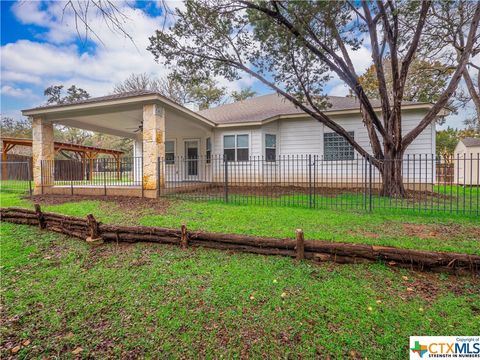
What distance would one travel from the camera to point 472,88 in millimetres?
16031

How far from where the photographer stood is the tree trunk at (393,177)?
956 centimetres

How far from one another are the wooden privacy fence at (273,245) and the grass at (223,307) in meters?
0.15

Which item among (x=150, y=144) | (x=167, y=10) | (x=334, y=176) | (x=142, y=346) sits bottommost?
(x=142, y=346)

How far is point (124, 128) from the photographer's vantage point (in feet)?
46.0

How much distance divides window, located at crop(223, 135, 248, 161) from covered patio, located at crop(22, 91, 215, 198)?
3.86 feet

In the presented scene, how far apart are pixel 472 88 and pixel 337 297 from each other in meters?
20.0

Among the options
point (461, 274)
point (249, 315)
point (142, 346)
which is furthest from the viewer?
point (461, 274)

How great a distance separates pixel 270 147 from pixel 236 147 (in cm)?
178

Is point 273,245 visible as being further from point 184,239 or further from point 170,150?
point 170,150

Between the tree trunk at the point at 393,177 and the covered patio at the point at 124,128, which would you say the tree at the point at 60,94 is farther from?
the tree trunk at the point at 393,177

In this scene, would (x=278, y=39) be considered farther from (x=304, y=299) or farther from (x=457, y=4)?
(x=304, y=299)

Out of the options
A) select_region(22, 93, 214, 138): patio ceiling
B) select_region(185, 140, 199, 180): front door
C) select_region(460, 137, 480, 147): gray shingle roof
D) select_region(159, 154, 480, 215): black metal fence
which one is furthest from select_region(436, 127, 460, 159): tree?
select_region(22, 93, 214, 138): patio ceiling

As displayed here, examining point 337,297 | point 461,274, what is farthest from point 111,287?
point 461,274

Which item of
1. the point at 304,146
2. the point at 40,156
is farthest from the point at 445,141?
the point at 40,156
